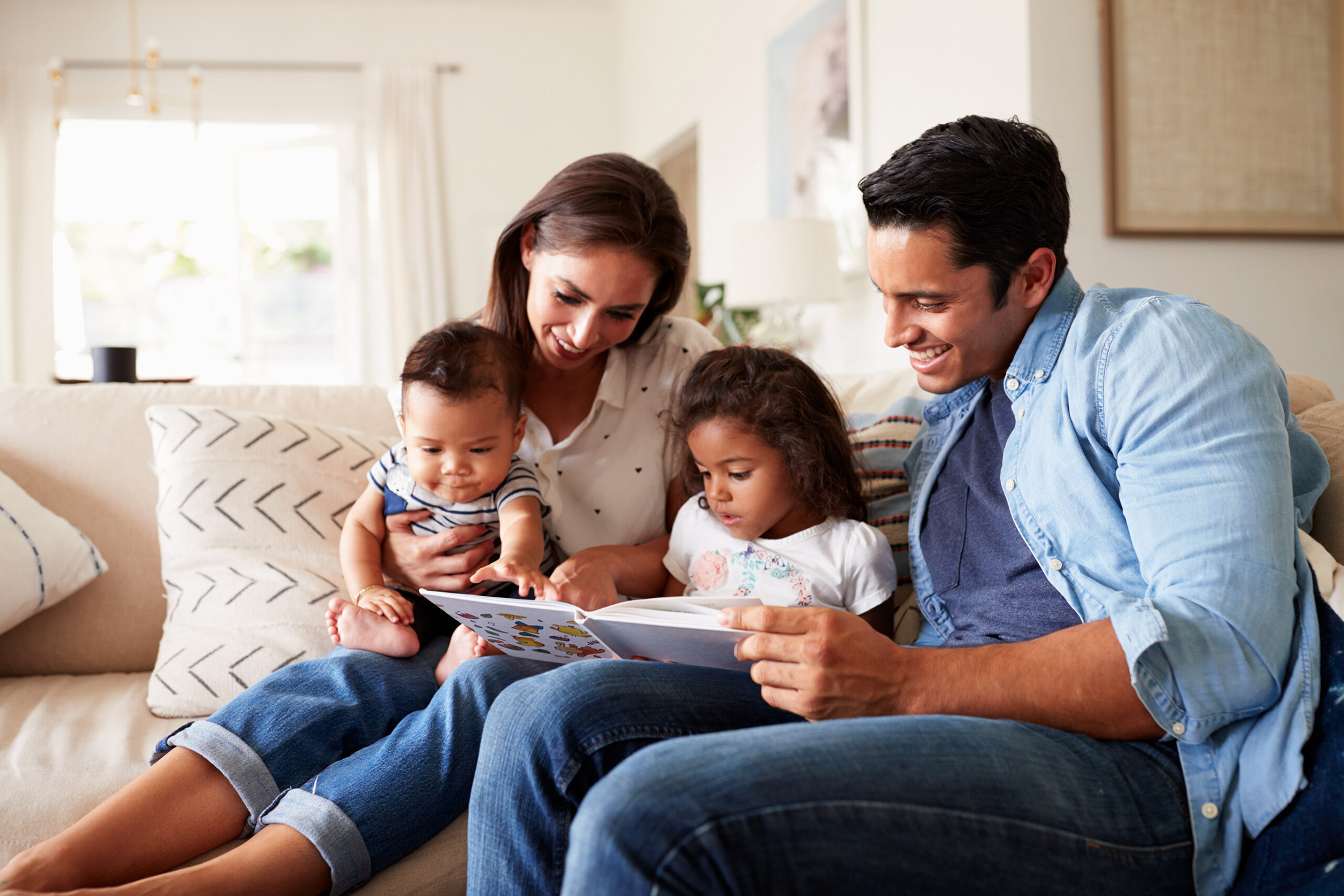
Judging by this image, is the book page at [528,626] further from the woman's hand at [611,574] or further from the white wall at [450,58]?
the white wall at [450,58]

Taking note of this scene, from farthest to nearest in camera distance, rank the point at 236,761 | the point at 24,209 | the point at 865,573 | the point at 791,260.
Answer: the point at 24,209, the point at 791,260, the point at 865,573, the point at 236,761

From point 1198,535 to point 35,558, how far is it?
1.61 meters

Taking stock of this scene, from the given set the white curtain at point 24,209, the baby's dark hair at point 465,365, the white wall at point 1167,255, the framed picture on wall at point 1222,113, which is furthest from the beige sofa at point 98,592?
the white curtain at point 24,209

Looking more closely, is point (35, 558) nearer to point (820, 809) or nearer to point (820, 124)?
point (820, 809)

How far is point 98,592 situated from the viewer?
167 centimetres

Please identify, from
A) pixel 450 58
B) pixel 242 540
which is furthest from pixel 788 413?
pixel 450 58

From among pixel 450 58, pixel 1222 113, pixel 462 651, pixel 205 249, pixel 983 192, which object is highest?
pixel 450 58

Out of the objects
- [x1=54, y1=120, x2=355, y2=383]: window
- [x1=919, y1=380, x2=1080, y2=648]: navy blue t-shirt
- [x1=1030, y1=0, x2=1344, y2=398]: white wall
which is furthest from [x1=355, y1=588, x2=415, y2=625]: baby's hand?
[x1=54, y1=120, x2=355, y2=383]: window

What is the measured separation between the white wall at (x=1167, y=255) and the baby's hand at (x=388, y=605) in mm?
1976

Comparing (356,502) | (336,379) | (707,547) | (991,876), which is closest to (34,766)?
(356,502)

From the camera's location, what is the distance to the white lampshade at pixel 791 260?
127 inches

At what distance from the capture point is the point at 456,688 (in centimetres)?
119

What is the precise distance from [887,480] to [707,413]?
33cm

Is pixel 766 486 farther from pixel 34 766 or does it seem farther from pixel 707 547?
pixel 34 766
